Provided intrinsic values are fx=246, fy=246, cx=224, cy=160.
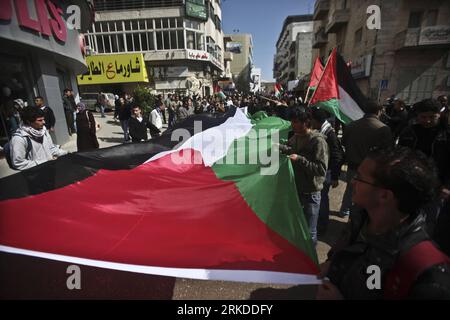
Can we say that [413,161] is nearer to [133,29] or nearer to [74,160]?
[74,160]

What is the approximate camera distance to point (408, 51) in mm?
18062

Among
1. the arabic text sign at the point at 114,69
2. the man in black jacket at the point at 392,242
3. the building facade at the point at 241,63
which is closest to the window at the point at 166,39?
the arabic text sign at the point at 114,69

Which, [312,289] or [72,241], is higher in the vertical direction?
[72,241]

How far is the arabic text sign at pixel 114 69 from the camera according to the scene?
2506 centimetres

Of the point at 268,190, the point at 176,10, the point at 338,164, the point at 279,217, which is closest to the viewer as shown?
the point at 279,217

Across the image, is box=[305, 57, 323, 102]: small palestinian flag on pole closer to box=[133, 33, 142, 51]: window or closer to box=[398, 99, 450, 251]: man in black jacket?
box=[398, 99, 450, 251]: man in black jacket

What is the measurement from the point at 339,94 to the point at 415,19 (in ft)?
65.5

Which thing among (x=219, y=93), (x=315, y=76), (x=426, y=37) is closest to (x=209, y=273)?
(x=315, y=76)

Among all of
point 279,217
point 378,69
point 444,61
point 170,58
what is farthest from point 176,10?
point 279,217

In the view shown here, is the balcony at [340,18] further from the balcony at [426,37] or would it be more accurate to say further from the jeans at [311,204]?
the jeans at [311,204]

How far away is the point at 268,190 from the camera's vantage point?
2.48m

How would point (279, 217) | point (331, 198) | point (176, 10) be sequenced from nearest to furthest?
point (279, 217)
point (331, 198)
point (176, 10)

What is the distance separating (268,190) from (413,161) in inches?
56.1

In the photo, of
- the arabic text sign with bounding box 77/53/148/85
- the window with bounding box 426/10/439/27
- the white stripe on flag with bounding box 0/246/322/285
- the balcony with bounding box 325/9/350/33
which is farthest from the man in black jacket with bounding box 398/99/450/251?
the arabic text sign with bounding box 77/53/148/85
